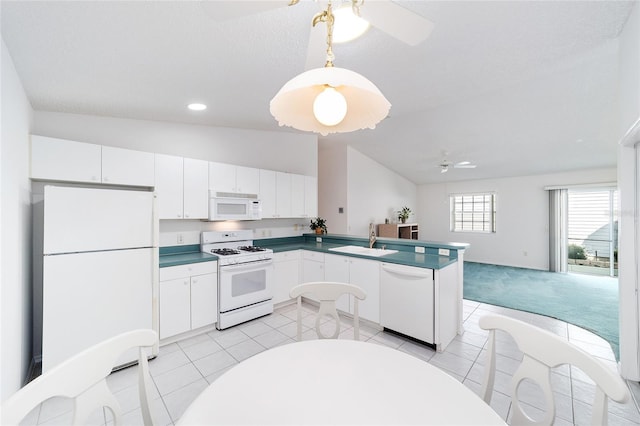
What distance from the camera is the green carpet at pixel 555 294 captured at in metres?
3.37

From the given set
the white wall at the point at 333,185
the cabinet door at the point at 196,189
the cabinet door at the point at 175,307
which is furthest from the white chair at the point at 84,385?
the white wall at the point at 333,185

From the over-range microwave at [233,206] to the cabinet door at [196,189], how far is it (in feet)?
A: 0.26

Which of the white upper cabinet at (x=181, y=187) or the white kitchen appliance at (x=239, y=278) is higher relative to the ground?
the white upper cabinet at (x=181, y=187)

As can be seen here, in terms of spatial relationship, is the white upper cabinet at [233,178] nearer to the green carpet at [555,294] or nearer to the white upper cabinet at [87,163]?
the white upper cabinet at [87,163]

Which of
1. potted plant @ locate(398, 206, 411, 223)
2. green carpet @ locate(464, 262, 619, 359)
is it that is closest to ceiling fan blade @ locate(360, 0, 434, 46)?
green carpet @ locate(464, 262, 619, 359)

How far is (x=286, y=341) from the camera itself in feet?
9.20

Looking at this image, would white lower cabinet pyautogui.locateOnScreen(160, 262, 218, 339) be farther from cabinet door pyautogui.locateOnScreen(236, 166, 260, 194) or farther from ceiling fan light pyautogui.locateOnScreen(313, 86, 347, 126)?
ceiling fan light pyautogui.locateOnScreen(313, 86, 347, 126)

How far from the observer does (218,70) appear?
6.67 feet

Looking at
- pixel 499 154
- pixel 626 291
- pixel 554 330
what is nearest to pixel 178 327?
pixel 626 291

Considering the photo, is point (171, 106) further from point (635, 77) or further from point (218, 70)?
point (635, 77)

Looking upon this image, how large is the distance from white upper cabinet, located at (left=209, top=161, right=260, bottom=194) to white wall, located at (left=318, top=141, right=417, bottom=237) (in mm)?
2138

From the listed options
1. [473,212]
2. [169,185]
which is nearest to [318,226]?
[169,185]

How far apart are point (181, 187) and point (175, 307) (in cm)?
134

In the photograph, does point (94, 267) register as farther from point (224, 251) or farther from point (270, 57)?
point (270, 57)
